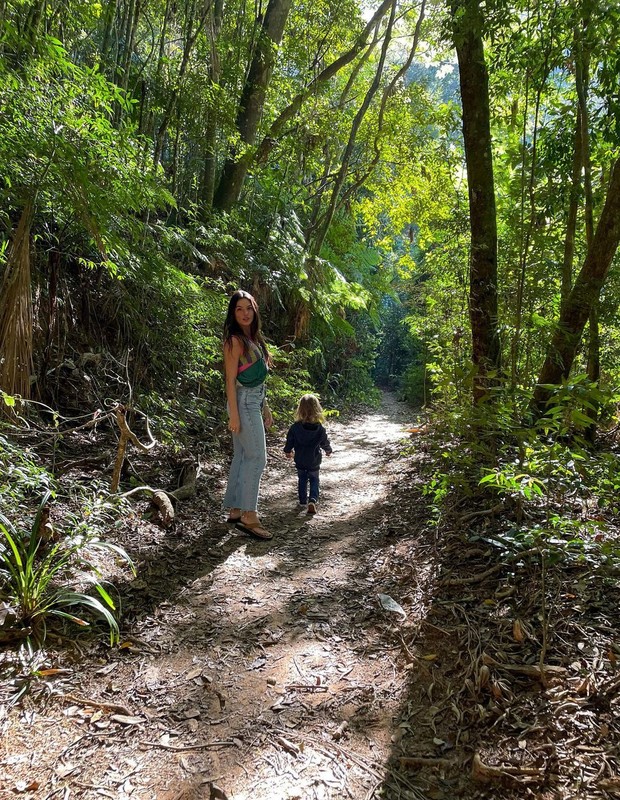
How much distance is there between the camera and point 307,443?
189 inches

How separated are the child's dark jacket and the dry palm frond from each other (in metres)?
2.45

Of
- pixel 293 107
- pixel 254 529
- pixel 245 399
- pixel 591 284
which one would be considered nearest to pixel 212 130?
pixel 293 107

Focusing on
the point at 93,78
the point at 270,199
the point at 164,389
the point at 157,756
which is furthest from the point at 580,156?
the point at 270,199

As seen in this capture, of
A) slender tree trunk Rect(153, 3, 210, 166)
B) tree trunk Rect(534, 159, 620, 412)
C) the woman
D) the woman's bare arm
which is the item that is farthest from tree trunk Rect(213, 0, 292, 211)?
tree trunk Rect(534, 159, 620, 412)

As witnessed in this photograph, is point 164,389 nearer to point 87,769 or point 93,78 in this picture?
point 93,78

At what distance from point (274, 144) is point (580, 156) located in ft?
18.6

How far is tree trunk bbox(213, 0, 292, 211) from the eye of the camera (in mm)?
7945

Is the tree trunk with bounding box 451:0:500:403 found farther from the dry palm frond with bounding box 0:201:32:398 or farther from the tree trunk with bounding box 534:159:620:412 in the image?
the dry palm frond with bounding box 0:201:32:398

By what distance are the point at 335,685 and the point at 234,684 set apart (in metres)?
0.48

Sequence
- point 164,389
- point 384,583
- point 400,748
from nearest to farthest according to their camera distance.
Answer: point 400,748 → point 384,583 → point 164,389

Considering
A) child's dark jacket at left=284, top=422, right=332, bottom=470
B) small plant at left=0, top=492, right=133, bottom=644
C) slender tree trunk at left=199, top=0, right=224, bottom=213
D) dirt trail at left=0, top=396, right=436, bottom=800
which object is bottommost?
dirt trail at left=0, top=396, right=436, bottom=800

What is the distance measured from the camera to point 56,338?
4602 mm

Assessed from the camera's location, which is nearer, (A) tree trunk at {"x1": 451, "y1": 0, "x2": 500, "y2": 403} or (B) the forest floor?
(B) the forest floor

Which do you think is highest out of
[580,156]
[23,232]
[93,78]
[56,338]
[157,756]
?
[580,156]
